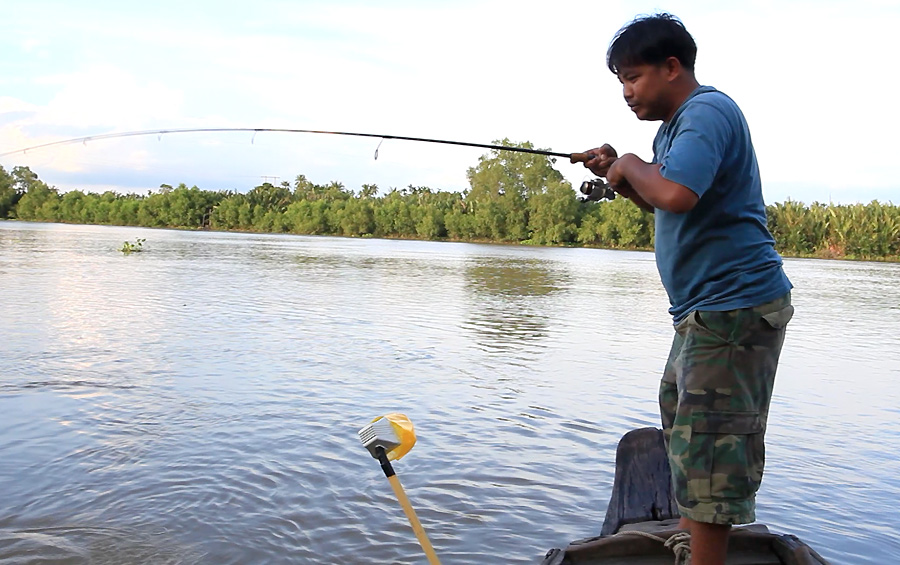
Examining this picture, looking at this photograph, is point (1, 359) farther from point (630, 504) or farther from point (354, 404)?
point (630, 504)

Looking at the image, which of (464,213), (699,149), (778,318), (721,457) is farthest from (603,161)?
(464,213)

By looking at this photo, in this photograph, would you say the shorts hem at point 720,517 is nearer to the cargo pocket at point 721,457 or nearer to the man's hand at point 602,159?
the cargo pocket at point 721,457

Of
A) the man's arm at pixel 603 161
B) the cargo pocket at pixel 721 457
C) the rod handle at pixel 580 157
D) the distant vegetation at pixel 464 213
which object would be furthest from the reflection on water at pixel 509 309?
the distant vegetation at pixel 464 213

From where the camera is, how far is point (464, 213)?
91250 mm

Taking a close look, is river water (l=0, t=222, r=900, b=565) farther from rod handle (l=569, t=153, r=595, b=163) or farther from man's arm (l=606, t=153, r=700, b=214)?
man's arm (l=606, t=153, r=700, b=214)

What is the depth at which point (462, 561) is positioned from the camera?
12.6 feet

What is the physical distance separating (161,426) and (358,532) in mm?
2212

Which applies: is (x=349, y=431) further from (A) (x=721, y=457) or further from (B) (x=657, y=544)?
(A) (x=721, y=457)

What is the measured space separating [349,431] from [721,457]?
3678 mm

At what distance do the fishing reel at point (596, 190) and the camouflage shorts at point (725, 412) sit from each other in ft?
2.32

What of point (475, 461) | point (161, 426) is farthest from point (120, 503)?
point (475, 461)

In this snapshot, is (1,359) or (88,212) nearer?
(1,359)

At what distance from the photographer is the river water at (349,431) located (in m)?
4.03

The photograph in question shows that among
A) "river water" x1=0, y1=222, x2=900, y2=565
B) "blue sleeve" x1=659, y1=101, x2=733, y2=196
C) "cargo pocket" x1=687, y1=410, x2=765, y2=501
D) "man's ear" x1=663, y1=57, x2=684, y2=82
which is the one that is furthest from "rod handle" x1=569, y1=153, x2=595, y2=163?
"river water" x1=0, y1=222, x2=900, y2=565
